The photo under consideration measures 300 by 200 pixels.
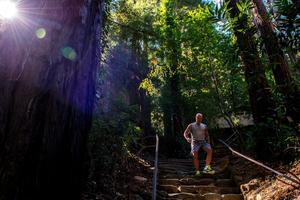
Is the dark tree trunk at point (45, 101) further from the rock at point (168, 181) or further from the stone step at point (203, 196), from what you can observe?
the rock at point (168, 181)

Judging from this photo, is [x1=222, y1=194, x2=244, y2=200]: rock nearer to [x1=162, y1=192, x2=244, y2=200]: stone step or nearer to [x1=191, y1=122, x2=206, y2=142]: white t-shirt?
[x1=162, y1=192, x2=244, y2=200]: stone step

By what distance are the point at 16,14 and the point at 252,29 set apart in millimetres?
4303

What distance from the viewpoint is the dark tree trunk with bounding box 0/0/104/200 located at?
122 cm

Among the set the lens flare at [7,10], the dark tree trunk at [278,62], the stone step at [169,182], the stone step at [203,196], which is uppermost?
the dark tree trunk at [278,62]

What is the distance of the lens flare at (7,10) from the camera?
1.37 meters

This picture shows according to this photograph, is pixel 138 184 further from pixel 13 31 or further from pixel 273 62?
pixel 13 31

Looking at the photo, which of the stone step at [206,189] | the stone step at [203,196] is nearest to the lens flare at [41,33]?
the stone step at [203,196]

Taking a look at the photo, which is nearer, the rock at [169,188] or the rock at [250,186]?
the rock at [250,186]

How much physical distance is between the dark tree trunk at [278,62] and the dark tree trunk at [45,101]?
13.1 feet

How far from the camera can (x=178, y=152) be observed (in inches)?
615

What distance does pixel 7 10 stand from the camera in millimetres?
1375

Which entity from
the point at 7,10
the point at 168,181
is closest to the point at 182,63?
the point at 168,181

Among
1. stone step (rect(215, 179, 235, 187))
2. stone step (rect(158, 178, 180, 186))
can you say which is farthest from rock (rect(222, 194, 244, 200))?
stone step (rect(158, 178, 180, 186))

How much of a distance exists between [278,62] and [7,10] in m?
4.66
